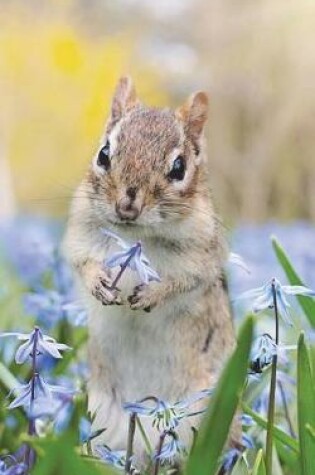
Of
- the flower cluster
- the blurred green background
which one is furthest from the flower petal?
the blurred green background

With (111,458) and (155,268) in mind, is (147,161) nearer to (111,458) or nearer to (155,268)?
(155,268)

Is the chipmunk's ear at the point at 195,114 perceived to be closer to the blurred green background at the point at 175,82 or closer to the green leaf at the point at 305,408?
the green leaf at the point at 305,408

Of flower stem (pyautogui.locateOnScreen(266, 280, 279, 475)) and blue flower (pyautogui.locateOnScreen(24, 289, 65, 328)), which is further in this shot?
blue flower (pyautogui.locateOnScreen(24, 289, 65, 328))

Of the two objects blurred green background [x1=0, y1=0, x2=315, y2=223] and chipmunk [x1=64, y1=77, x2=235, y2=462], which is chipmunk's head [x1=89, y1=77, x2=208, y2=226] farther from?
blurred green background [x1=0, y1=0, x2=315, y2=223]

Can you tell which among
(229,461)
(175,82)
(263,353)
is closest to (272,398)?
(263,353)

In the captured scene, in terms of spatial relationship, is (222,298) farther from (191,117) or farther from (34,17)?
(34,17)

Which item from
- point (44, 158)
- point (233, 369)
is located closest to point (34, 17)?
point (44, 158)
